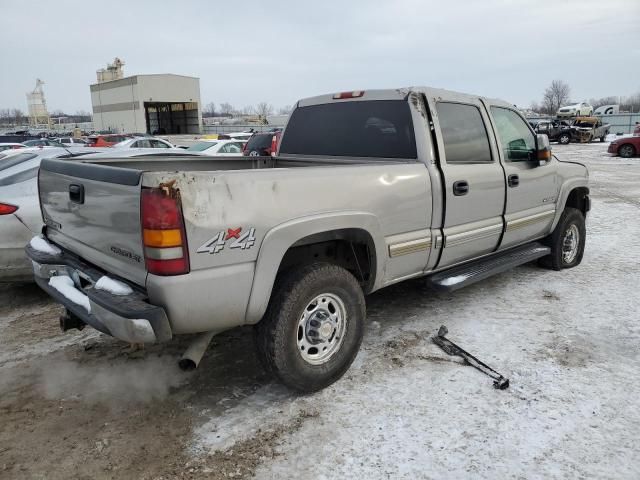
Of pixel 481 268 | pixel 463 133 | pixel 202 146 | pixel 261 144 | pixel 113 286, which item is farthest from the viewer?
pixel 202 146

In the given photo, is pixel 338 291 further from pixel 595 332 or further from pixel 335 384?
pixel 595 332

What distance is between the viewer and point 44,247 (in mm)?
3615

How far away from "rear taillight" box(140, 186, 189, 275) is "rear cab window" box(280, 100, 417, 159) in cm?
206

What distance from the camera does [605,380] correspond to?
11.0 ft

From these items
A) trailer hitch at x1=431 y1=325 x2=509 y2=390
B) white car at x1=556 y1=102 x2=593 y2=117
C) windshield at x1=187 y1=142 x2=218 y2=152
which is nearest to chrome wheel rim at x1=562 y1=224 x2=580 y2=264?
trailer hitch at x1=431 y1=325 x2=509 y2=390

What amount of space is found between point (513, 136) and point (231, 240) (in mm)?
3390

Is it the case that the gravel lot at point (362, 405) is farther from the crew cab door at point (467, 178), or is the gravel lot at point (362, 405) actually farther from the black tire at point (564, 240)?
the black tire at point (564, 240)

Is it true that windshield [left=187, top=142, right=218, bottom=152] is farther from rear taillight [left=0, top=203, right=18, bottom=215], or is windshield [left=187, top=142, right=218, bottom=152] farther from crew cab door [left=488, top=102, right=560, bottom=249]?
crew cab door [left=488, top=102, right=560, bottom=249]

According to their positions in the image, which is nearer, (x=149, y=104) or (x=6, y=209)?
(x=6, y=209)

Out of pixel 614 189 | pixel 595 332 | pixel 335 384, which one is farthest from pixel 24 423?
pixel 614 189

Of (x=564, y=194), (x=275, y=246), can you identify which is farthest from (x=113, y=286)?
(x=564, y=194)

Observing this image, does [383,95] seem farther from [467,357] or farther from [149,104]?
[149,104]

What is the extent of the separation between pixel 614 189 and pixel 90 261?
13.7 meters

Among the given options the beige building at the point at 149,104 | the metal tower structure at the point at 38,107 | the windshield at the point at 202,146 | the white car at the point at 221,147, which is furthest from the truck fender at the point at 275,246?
the metal tower structure at the point at 38,107
